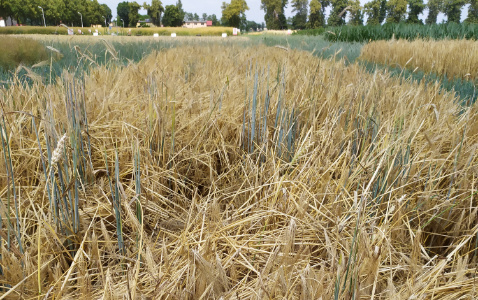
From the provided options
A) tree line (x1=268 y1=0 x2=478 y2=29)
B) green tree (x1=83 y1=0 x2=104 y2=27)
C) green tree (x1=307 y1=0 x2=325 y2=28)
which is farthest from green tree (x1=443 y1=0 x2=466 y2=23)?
green tree (x1=83 y1=0 x2=104 y2=27)

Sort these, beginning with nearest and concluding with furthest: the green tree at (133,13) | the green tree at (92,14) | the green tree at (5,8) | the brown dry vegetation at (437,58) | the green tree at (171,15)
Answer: the brown dry vegetation at (437,58) → the green tree at (5,8) → the green tree at (92,14) → the green tree at (133,13) → the green tree at (171,15)

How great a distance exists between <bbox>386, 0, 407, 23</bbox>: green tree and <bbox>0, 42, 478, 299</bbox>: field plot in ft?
189

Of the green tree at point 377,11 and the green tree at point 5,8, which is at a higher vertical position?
the green tree at point 377,11

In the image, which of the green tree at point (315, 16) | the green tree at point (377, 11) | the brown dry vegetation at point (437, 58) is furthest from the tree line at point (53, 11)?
the green tree at point (377, 11)

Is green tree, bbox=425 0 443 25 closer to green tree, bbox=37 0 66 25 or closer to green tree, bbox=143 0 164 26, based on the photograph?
green tree, bbox=143 0 164 26

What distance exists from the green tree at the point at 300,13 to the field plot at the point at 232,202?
57.7 metres

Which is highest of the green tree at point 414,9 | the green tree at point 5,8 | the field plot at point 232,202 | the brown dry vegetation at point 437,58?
the green tree at point 414,9

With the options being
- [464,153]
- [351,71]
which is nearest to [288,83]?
[351,71]

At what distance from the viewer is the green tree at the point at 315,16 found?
1750 inches

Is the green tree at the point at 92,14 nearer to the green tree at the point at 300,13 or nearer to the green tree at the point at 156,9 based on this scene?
the green tree at the point at 156,9

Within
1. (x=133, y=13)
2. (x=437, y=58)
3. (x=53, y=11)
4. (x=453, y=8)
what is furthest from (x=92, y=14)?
(x=437, y=58)

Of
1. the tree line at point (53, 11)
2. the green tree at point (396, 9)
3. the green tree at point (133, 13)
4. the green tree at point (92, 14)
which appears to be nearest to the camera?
the tree line at point (53, 11)

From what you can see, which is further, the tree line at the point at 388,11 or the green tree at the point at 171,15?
the green tree at the point at 171,15

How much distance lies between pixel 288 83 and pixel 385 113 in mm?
589
